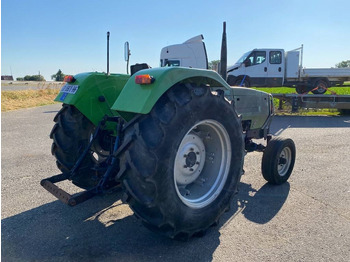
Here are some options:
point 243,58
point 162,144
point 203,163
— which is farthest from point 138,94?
point 243,58

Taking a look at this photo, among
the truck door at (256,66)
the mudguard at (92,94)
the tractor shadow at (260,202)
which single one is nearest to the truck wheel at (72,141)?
the mudguard at (92,94)

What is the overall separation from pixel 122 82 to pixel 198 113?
1.52 m

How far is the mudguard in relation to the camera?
11.1ft

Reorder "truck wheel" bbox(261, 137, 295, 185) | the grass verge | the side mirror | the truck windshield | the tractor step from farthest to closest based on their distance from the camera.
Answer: the truck windshield < the grass verge < "truck wheel" bbox(261, 137, 295, 185) < the side mirror < the tractor step

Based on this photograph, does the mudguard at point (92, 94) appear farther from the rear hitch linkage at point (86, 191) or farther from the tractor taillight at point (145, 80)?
the tractor taillight at point (145, 80)

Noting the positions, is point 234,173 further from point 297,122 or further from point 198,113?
point 297,122

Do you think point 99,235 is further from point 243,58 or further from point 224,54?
point 243,58

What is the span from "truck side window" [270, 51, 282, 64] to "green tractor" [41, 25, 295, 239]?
1482cm

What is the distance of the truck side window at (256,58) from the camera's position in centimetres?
1786

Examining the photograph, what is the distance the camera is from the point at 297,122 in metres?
10.9

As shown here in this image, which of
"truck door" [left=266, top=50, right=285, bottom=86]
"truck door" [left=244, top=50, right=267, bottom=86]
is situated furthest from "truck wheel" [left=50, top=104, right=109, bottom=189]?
"truck door" [left=266, top=50, right=285, bottom=86]

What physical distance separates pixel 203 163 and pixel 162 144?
0.97m

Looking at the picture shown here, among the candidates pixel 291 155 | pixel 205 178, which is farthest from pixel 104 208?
pixel 291 155

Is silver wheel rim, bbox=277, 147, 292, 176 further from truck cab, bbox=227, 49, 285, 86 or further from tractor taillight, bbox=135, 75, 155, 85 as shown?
truck cab, bbox=227, 49, 285, 86
